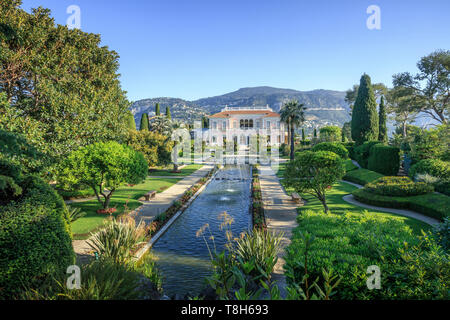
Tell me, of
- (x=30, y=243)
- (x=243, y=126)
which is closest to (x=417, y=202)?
(x=30, y=243)

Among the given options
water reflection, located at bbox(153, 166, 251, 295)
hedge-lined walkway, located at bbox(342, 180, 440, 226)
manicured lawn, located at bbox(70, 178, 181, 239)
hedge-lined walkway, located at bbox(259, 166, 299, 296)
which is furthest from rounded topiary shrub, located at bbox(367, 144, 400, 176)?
manicured lawn, located at bbox(70, 178, 181, 239)

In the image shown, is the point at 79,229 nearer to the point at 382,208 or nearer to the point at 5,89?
the point at 5,89

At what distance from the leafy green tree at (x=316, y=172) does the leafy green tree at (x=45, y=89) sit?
11.3 meters

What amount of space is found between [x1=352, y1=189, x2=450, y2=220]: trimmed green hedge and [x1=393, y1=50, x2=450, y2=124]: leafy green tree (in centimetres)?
2678

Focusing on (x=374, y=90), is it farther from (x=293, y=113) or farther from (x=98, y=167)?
(x=98, y=167)

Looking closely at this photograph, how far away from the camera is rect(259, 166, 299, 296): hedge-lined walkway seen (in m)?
7.71

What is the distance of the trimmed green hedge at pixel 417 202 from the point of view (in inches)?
466

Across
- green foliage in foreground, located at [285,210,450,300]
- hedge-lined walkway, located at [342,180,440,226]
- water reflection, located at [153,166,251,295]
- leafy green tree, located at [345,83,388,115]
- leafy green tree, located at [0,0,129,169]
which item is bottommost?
water reflection, located at [153,166,251,295]

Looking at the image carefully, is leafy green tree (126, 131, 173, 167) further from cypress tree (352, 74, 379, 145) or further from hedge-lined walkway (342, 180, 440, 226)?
cypress tree (352, 74, 379, 145)

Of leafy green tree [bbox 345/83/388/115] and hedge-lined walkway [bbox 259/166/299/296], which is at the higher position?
leafy green tree [bbox 345/83/388/115]

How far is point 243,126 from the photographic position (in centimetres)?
7169

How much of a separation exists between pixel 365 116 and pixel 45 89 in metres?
31.2
